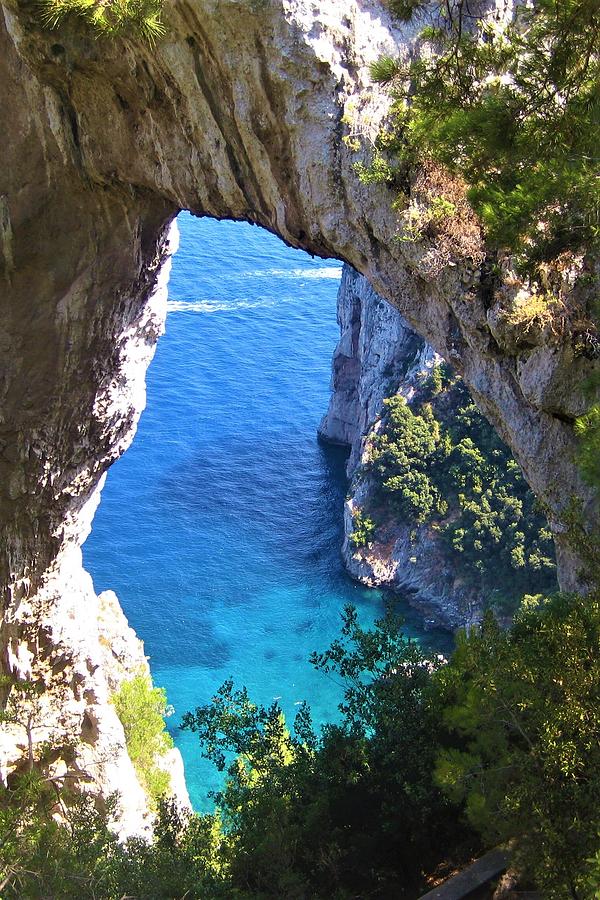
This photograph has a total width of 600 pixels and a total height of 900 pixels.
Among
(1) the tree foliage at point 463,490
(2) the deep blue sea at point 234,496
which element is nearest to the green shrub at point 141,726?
(2) the deep blue sea at point 234,496

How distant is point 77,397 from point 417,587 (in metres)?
19.8

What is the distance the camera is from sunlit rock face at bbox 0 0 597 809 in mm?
7414

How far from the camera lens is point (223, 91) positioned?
28.7 feet

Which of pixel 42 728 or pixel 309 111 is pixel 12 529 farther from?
pixel 309 111

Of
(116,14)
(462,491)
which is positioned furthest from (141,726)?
(462,491)

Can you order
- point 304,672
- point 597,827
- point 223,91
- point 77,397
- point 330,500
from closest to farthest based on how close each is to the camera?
point 597,827, point 223,91, point 77,397, point 304,672, point 330,500

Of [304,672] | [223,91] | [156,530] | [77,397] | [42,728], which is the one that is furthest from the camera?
[156,530]

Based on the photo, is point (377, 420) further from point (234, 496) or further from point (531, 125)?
point (531, 125)

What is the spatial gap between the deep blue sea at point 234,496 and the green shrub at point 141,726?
4.53 m

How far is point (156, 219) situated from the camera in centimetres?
1131

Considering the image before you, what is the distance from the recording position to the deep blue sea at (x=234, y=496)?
27.8 m

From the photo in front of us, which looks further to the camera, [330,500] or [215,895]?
[330,500]

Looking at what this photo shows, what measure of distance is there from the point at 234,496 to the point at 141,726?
56.4 ft

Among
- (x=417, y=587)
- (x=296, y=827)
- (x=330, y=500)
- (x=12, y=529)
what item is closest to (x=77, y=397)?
(x=12, y=529)
